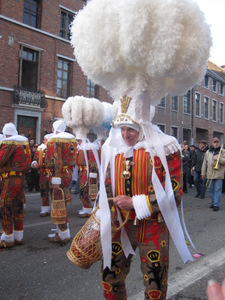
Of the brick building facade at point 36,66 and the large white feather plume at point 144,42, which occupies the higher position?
the brick building facade at point 36,66

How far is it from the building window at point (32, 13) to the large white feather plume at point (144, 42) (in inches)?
613

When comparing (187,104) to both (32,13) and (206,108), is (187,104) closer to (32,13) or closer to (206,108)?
(206,108)

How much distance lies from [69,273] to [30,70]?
1493cm

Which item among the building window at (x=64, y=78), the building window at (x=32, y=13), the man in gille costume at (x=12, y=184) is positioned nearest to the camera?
the man in gille costume at (x=12, y=184)

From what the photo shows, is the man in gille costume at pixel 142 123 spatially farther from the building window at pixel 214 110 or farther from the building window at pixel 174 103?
the building window at pixel 214 110

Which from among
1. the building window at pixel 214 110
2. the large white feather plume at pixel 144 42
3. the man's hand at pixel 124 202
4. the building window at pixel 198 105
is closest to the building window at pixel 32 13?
the large white feather plume at pixel 144 42

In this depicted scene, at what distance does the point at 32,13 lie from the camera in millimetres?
16156

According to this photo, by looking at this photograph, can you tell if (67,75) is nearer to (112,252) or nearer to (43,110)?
(43,110)

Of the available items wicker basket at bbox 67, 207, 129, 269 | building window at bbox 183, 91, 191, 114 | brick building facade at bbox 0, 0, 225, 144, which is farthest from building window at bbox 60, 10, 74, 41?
wicker basket at bbox 67, 207, 129, 269

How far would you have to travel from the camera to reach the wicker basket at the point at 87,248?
2.05 metres

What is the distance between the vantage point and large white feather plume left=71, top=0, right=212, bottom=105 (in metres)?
2.10

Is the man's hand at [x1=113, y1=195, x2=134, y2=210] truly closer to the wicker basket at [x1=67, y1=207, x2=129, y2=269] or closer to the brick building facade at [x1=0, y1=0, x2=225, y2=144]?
the wicker basket at [x1=67, y1=207, x2=129, y2=269]

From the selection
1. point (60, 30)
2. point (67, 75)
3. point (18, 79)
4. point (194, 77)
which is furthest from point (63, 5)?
point (194, 77)

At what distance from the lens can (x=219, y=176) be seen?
7461 mm
